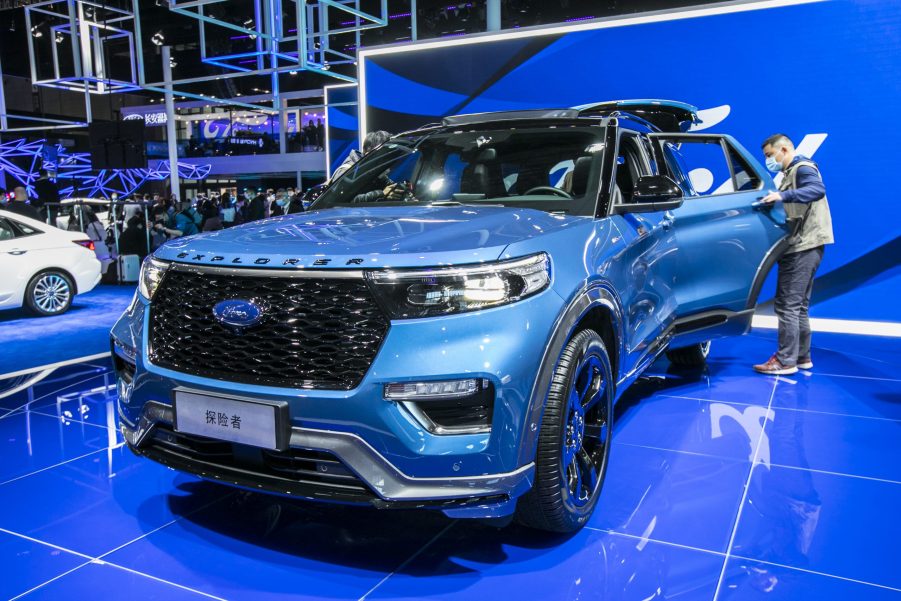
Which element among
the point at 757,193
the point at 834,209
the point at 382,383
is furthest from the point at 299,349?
the point at 834,209

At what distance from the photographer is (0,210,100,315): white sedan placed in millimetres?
7754

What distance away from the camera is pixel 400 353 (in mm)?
2043

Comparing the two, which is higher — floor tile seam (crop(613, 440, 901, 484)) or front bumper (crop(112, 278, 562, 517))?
front bumper (crop(112, 278, 562, 517))

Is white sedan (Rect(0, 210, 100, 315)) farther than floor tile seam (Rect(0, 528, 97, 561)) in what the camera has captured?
Yes

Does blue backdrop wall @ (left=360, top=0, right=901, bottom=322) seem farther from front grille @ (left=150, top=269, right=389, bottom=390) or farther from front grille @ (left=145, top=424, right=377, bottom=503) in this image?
front grille @ (left=145, top=424, right=377, bottom=503)

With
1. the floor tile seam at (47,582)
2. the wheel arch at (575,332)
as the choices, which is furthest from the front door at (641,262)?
the floor tile seam at (47,582)

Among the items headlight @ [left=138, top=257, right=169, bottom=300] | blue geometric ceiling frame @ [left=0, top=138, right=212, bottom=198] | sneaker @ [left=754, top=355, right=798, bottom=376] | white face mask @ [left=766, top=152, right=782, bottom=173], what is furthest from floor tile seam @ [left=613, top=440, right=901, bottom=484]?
blue geometric ceiling frame @ [left=0, top=138, right=212, bottom=198]

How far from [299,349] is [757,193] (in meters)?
3.69

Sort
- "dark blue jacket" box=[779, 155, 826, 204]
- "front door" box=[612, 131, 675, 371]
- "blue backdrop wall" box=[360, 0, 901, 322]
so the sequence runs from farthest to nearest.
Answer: "blue backdrop wall" box=[360, 0, 901, 322] < "dark blue jacket" box=[779, 155, 826, 204] < "front door" box=[612, 131, 675, 371]

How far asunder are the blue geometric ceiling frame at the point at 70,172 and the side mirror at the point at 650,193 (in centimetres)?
2821

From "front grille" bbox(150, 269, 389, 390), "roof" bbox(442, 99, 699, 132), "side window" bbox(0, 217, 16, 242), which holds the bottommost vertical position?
"side window" bbox(0, 217, 16, 242)

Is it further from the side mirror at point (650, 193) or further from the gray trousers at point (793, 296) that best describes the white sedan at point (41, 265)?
the gray trousers at point (793, 296)

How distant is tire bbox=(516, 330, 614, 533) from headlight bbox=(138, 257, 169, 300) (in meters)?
1.48

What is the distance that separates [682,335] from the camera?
13.1 ft
